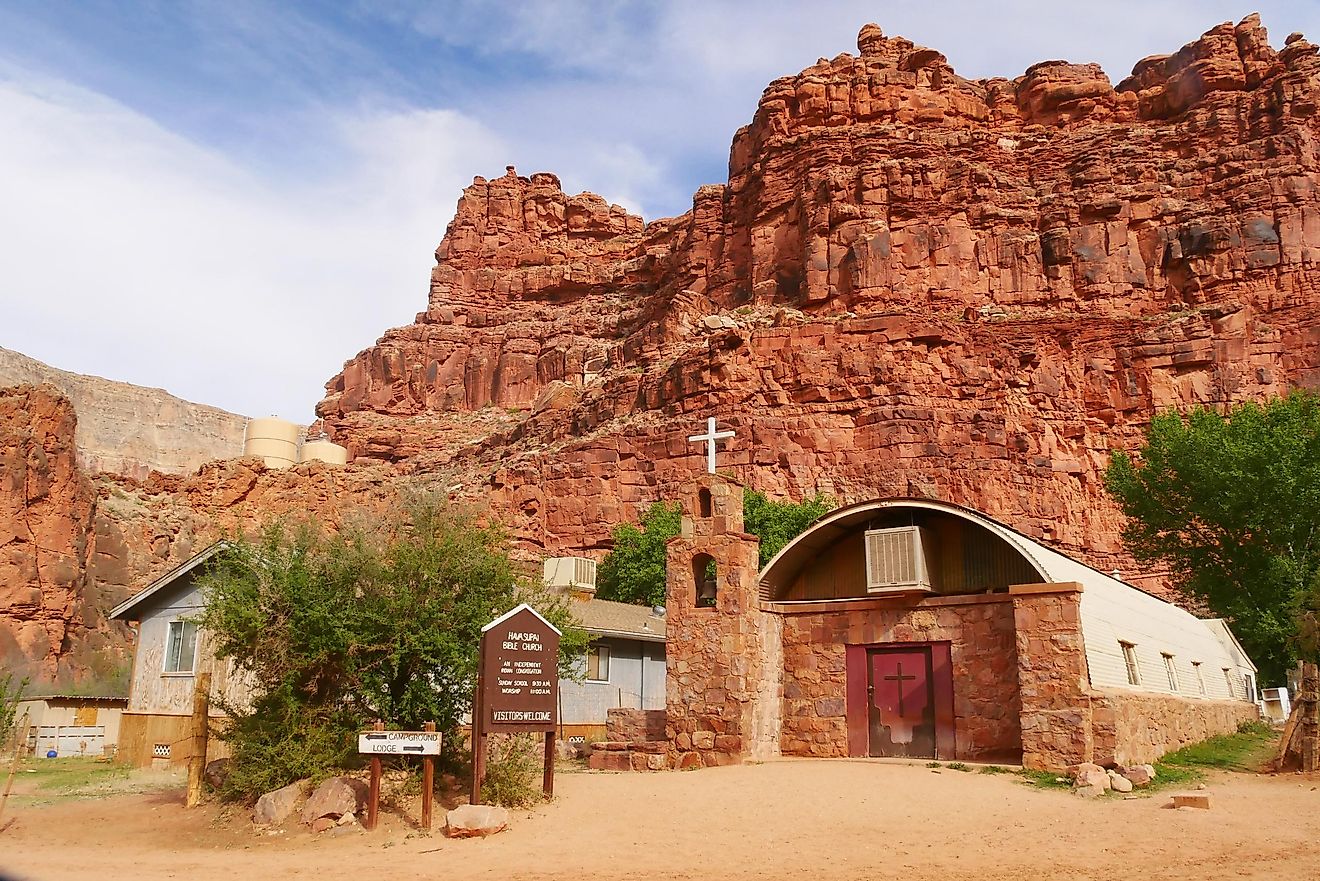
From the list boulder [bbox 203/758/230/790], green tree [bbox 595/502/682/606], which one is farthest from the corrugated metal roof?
green tree [bbox 595/502/682/606]

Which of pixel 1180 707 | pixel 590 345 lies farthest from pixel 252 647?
pixel 590 345

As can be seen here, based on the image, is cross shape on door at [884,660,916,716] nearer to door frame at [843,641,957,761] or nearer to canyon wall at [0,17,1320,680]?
door frame at [843,641,957,761]

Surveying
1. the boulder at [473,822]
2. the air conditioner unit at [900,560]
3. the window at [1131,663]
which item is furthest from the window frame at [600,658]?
the boulder at [473,822]

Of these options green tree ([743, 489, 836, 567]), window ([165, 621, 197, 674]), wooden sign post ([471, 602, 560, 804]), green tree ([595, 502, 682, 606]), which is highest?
green tree ([743, 489, 836, 567])

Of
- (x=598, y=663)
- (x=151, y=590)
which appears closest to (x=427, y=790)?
(x=151, y=590)

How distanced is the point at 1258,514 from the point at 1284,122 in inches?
1963

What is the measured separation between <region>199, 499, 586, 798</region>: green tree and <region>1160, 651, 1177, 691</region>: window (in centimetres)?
1587

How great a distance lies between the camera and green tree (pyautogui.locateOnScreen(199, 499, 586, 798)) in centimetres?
1560

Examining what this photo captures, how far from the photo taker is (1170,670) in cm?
2503

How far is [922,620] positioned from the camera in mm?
21219

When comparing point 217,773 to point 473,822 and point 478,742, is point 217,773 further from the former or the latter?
point 473,822

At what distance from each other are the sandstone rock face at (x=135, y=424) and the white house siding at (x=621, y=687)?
11829 centimetres

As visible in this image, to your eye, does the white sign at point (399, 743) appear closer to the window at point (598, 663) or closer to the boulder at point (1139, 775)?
the boulder at point (1139, 775)

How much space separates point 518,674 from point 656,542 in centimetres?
3390
